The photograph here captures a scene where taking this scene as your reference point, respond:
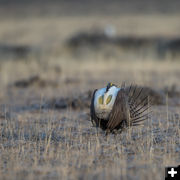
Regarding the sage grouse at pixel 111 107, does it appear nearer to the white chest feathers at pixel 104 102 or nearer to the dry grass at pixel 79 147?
the white chest feathers at pixel 104 102

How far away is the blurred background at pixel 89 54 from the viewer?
44.9 ft

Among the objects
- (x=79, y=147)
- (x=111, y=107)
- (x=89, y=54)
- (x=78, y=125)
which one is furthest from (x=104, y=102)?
(x=89, y=54)

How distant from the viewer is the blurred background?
44.9 ft

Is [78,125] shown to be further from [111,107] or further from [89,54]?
[89,54]

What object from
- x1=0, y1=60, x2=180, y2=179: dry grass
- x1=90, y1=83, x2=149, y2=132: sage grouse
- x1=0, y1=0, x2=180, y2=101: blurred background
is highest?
x1=0, y1=0, x2=180, y2=101: blurred background

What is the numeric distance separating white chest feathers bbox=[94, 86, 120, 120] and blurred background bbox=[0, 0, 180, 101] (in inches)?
224

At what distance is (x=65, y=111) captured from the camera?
Answer: 8781mm

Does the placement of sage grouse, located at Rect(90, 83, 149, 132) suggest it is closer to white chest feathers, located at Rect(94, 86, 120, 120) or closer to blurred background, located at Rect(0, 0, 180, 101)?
white chest feathers, located at Rect(94, 86, 120, 120)

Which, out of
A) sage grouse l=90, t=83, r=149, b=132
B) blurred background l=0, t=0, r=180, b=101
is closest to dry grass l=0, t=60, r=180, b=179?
sage grouse l=90, t=83, r=149, b=132

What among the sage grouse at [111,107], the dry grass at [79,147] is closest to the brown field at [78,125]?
the dry grass at [79,147]

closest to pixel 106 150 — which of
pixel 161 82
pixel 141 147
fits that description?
pixel 141 147

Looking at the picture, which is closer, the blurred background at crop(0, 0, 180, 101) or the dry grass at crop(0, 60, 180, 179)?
the dry grass at crop(0, 60, 180, 179)

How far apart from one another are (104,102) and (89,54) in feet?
54.2

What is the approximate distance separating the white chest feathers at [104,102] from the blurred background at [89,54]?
5.70 metres
